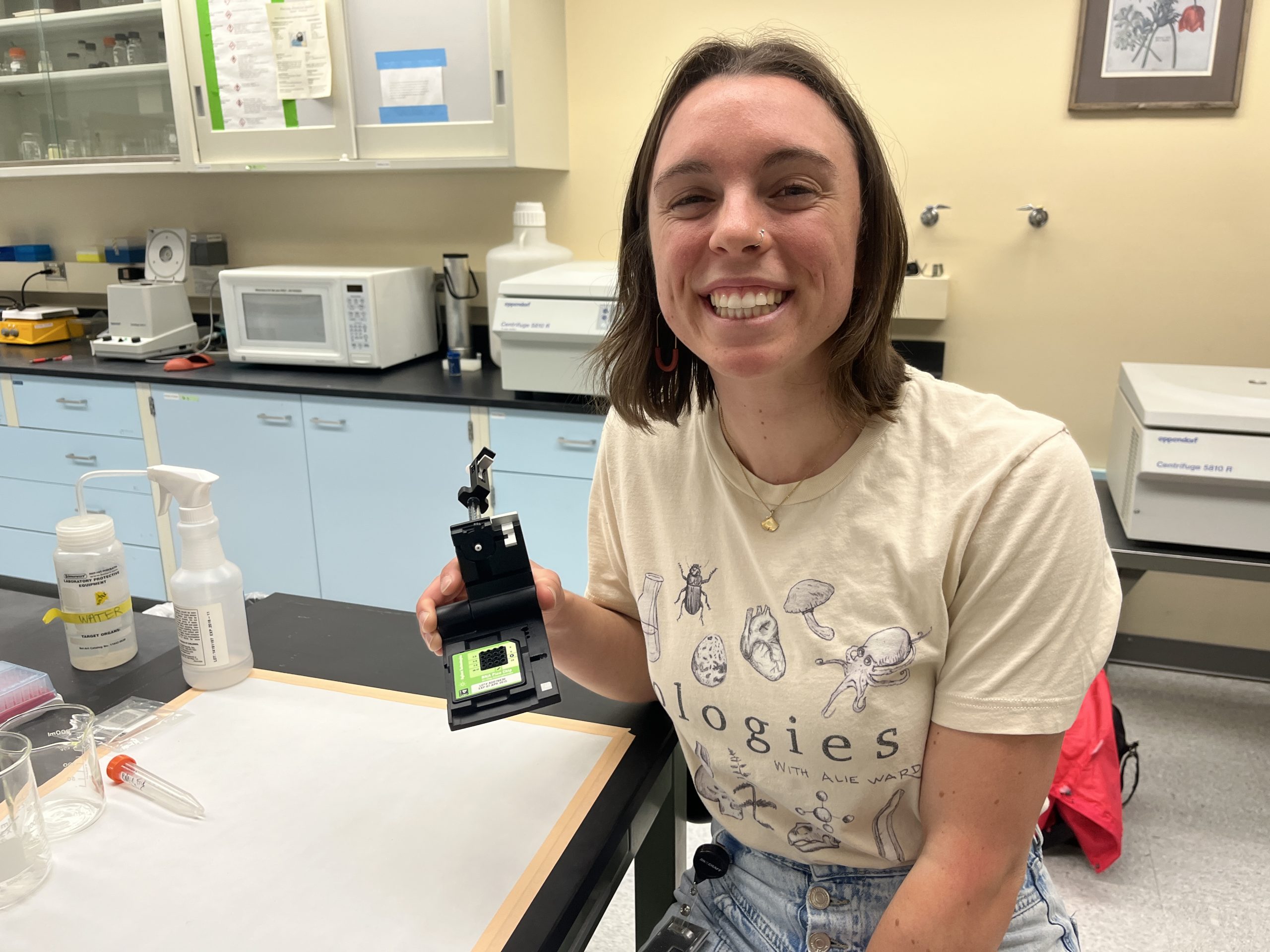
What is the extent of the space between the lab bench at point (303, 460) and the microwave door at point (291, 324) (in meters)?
0.07

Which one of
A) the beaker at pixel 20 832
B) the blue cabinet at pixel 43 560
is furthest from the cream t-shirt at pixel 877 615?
the blue cabinet at pixel 43 560

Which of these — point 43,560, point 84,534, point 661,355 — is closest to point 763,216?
point 661,355

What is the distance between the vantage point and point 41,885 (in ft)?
2.35

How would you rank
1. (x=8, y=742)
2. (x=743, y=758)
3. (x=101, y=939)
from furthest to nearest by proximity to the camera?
(x=743, y=758)
(x=8, y=742)
(x=101, y=939)

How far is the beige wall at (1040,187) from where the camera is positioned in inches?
92.9

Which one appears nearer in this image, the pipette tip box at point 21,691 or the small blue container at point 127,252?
the pipette tip box at point 21,691

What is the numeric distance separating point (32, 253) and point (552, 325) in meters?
2.59

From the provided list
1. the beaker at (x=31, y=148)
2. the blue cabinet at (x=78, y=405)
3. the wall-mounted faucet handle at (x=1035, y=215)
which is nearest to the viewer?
the wall-mounted faucet handle at (x=1035, y=215)

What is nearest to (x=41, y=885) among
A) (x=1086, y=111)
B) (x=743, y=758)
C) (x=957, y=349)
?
(x=743, y=758)

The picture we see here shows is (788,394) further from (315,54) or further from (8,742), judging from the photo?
(315,54)

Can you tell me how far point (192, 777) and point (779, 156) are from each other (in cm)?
79

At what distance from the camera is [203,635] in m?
0.98

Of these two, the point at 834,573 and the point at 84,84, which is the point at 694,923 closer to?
the point at 834,573

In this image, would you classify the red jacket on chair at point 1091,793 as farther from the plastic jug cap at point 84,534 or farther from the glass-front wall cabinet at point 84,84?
the glass-front wall cabinet at point 84,84
